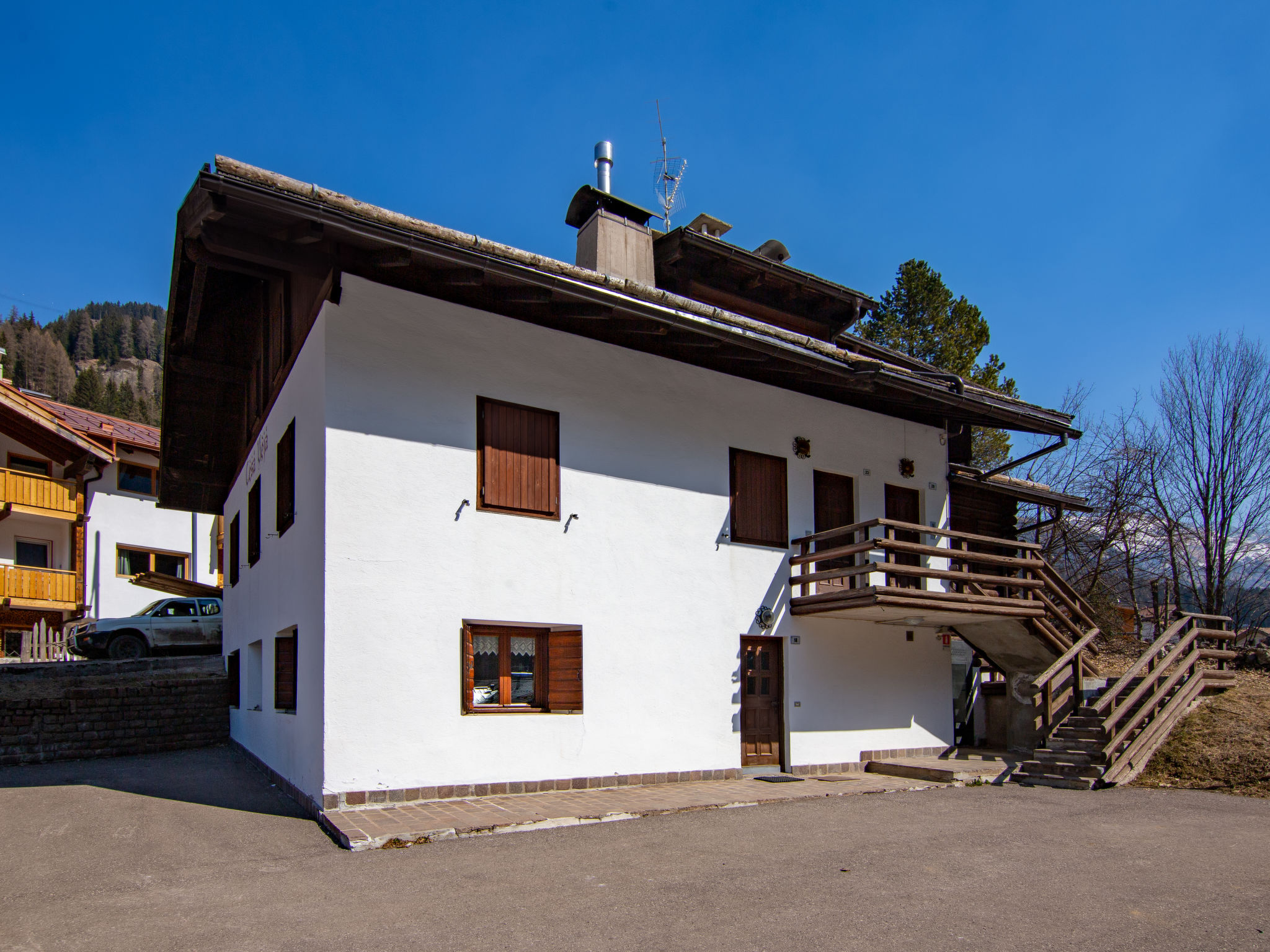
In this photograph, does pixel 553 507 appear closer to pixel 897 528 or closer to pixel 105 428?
pixel 897 528

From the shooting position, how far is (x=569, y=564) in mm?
11297

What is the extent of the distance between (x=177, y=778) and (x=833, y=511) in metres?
9.95

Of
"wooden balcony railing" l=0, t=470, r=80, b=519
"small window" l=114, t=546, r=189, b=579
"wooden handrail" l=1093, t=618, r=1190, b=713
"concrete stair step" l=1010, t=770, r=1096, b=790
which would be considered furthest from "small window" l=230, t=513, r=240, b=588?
"wooden handrail" l=1093, t=618, r=1190, b=713

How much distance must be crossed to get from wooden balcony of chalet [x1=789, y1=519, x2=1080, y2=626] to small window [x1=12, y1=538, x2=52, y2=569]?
78.6ft

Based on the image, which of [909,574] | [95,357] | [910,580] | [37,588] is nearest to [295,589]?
[909,574]

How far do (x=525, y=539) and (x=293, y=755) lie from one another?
11.7ft

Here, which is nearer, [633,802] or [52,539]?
[633,802]

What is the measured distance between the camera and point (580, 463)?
38.1 feet

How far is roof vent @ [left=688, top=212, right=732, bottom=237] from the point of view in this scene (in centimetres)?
1730

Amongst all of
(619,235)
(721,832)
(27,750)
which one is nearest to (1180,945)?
(721,832)

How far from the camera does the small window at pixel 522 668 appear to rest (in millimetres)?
10477

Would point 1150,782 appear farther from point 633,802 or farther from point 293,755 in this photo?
point 293,755

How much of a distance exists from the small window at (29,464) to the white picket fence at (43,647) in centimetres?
487

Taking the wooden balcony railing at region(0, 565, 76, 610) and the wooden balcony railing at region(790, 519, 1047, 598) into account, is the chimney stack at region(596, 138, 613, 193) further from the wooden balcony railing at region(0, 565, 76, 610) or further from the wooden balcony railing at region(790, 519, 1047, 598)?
the wooden balcony railing at region(0, 565, 76, 610)
